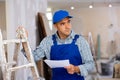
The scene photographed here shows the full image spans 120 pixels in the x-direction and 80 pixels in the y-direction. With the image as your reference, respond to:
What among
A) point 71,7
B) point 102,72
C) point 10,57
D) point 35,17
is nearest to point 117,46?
point 71,7

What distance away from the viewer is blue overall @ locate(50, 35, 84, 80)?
2.49m

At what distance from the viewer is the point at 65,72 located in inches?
101

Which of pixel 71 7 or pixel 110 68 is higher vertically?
pixel 71 7

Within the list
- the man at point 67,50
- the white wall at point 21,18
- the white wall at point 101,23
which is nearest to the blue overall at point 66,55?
the man at point 67,50

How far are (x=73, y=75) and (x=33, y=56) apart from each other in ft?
1.52

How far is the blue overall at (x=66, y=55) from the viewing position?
8.16 ft

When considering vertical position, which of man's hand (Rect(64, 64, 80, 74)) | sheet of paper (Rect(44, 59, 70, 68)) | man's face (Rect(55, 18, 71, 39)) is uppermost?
man's face (Rect(55, 18, 71, 39))

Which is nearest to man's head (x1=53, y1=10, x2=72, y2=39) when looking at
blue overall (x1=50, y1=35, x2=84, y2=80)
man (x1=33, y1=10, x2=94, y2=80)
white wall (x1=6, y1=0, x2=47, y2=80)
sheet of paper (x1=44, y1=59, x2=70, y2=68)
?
man (x1=33, y1=10, x2=94, y2=80)

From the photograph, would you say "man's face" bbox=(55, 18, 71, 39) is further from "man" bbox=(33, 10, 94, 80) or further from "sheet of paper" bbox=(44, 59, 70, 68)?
"sheet of paper" bbox=(44, 59, 70, 68)

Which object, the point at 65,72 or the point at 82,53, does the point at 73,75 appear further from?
the point at 82,53

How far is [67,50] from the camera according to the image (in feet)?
8.23

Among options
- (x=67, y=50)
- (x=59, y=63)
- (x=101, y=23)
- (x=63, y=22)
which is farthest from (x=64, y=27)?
(x=101, y=23)

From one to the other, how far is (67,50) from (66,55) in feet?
0.16

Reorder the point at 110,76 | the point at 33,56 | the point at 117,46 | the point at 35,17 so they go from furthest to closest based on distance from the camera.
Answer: the point at 117,46
the point at 110,76
the point at 35,17
the point at 33,56
